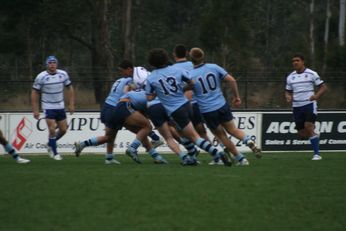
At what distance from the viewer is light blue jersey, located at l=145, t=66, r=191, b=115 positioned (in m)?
13.3

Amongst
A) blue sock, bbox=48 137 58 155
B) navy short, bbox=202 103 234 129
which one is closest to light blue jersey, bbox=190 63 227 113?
navy short, bbox=202 103 234 129

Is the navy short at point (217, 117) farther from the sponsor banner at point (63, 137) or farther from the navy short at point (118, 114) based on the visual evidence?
the sponsor banner at point (63, 137)

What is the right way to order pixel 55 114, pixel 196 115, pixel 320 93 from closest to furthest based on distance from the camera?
pixel 196 115 < pixel 320 93 < pixel 55 114

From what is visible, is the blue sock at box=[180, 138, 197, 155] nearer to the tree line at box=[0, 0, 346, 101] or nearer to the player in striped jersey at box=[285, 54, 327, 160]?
the player in striped jersey at box=[285, 54, 327, 160]

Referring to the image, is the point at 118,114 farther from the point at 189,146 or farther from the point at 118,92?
the point at 189,146

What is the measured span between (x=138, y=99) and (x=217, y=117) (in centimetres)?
173

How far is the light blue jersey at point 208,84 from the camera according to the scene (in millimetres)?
13734

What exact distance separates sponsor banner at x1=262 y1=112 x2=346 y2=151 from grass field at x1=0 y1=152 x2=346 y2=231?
9243 mm

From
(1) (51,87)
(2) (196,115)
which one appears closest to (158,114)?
(2) (196,115)

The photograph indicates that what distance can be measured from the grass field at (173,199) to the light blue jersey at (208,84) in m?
1.19

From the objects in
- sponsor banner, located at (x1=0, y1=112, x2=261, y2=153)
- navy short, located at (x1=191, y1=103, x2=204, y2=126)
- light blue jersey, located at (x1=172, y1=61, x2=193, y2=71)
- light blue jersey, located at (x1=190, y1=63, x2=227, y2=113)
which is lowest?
sponsor banner, located at (x1=0, y1=112, x2=261, y2=153)

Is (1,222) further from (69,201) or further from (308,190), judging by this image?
(308,190)

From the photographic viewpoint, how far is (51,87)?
16.7 m

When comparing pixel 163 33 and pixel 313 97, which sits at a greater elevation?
pixel 163 33
